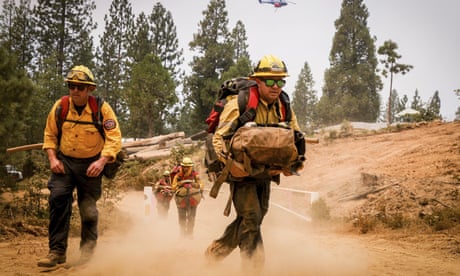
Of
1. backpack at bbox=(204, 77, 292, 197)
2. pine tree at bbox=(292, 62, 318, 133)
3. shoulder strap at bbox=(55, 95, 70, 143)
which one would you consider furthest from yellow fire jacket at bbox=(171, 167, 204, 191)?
pine tree at bbox=(292, 62, 318, 133)

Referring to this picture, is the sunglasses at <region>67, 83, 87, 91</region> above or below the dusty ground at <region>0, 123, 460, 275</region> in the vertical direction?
above

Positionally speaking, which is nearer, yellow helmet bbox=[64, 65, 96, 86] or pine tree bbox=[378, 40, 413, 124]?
yellow helmet bbox=[64, 65, 96, 86]

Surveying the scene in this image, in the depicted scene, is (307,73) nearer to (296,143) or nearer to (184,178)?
(184,178)

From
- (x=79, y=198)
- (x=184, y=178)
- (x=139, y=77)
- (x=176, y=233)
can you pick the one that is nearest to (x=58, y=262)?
(x=79, y=198)

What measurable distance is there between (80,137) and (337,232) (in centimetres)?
690

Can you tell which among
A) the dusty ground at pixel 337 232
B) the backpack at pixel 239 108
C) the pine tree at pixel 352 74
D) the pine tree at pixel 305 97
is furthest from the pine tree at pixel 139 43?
the backpack at pixel 239 108

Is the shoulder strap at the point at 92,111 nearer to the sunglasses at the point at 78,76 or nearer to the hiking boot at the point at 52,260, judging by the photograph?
the sunglasses at the point at 78,76

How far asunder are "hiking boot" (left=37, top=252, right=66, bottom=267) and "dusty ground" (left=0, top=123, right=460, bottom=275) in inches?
4.9

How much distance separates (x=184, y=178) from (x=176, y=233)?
82.4 inches

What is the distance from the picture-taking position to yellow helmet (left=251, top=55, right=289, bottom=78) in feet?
16.8

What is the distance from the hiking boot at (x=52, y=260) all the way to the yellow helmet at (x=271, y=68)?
11.3 ft

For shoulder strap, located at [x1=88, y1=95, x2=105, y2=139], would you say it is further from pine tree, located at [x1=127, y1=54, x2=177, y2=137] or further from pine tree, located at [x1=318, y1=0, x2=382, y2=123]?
pine tree, located at [x1=318, y1=0, x2=382, y2=123]

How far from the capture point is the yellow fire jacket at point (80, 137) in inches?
239

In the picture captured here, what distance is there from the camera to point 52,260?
5.80 metres
